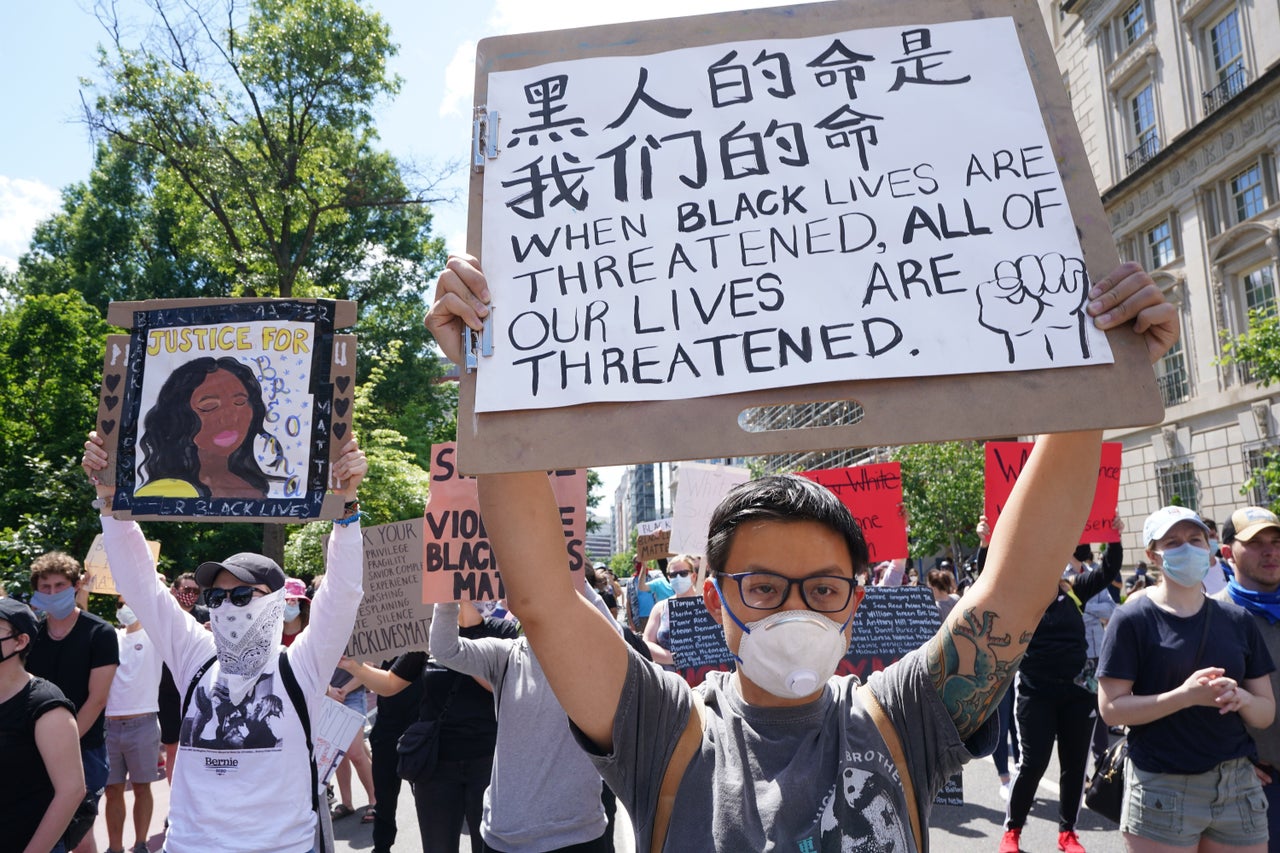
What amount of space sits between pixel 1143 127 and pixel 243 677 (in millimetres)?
32643

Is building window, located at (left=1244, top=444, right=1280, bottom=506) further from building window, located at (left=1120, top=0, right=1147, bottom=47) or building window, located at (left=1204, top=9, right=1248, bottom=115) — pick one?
building window, located at (left=1120, top=0, right=1147, bottom=47)

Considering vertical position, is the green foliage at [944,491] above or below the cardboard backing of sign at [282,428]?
above

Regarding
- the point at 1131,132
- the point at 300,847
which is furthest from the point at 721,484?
the point at 1131,132

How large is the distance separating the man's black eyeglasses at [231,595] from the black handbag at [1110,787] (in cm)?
380

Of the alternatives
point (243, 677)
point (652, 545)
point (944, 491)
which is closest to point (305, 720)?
point (243, 677)

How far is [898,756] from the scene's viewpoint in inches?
76.3

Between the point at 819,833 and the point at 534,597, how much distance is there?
A: 2.32ft

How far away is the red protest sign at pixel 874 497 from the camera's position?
7.73m

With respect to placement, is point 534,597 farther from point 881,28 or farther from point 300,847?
point 300,847

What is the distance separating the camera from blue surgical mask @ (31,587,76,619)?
6.09 metres

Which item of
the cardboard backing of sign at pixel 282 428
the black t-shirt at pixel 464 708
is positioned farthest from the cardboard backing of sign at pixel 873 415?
the black t-shirt at pixel 464 708

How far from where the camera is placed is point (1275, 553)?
4.30m

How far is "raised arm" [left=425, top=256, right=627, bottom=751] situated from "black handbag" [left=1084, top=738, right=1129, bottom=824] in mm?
3428

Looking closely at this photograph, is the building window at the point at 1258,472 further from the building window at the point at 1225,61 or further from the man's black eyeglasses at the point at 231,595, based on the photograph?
the man's black eyeglasses at the point at 231,595
